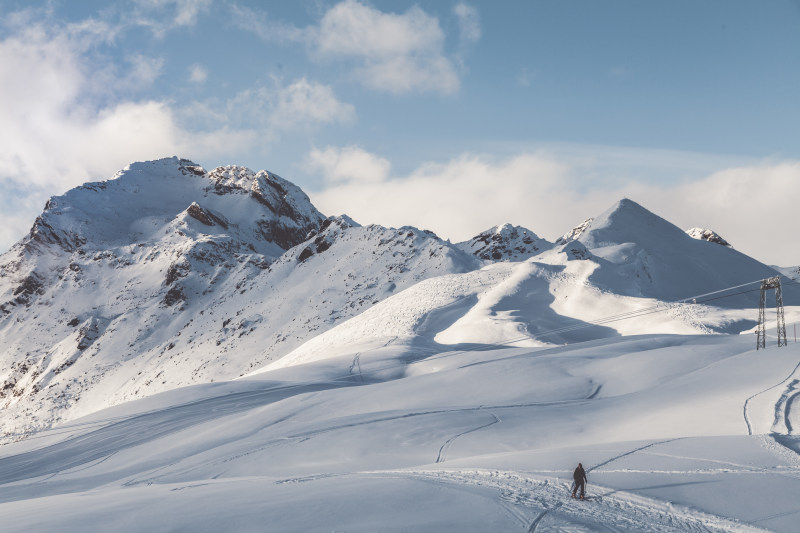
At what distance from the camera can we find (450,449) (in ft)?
58.7

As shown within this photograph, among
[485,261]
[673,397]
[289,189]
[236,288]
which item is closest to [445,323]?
[485,261]

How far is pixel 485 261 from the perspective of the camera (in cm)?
6869

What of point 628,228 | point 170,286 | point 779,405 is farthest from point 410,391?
point 170,286

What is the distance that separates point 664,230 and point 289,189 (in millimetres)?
81084

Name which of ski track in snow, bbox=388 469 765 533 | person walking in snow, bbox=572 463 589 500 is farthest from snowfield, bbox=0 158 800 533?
person walking in snow, bbox=572 463 589 500

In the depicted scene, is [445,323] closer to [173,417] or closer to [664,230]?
[173,417]

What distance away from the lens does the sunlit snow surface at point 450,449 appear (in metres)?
10.1

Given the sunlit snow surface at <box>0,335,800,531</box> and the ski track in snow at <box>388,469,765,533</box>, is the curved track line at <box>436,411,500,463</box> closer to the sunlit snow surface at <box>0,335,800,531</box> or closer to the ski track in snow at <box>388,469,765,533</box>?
the sunlit snow surface at <box>0,335,800,531</box>

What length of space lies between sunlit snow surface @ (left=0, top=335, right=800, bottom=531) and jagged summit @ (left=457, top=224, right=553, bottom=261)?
115 feet

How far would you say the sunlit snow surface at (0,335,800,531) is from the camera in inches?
399

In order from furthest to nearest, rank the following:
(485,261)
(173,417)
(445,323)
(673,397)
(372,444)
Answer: (485,261), (445,323), (173,417), (673,397), (372,444)

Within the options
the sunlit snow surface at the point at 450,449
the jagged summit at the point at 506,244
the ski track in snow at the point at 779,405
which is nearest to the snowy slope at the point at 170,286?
the jagged summit at the point at 506,244

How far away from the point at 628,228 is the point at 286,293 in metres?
48.3

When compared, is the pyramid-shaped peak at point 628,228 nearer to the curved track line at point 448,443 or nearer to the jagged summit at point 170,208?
the curved track line at point 448,443
